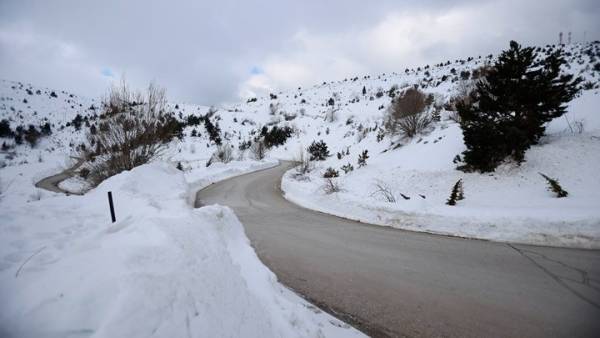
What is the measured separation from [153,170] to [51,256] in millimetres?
8171

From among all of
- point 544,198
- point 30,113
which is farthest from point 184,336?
point 30,113

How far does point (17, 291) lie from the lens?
2.04m

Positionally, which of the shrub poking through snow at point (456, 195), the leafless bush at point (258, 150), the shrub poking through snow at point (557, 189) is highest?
the leafless bush at point (258, 150)

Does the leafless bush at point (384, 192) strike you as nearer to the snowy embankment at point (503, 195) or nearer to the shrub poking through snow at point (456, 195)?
the snowy embankment at point (503, 195)

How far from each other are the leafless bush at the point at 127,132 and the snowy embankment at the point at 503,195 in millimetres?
7548

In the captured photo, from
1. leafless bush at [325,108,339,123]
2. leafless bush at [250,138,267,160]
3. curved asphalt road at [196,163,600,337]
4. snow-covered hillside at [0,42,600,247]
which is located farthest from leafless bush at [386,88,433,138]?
leafless bush at [325,108,339,123]

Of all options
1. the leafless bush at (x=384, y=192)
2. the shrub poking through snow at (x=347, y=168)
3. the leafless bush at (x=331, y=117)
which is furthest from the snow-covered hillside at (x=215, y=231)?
the leafless bush at (x=331, y=117)

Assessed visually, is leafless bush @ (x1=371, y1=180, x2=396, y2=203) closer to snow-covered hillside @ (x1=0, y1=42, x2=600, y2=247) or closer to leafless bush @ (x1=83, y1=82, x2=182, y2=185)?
snow-covered hillside @ (x1=0, y1=42, x2=600, y2=247)

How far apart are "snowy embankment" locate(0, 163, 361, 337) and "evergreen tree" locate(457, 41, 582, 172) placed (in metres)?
8.23

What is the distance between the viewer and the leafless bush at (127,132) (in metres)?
11.7

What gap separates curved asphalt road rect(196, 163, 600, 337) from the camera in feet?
9.57

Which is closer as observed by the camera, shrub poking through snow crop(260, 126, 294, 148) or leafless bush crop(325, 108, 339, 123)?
shrub poking through snow crop(260, 126, 294, 148)

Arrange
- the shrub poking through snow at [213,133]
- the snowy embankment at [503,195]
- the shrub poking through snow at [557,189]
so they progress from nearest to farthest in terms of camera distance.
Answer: the snowy embankment at [503,195] → the shrub poking through snow at [557,189] → the shrub poking through snow at [213,133]

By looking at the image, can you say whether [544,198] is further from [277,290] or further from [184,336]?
[184,336]
